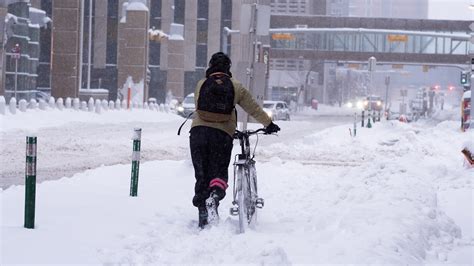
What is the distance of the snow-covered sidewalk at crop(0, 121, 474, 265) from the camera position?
694 cm

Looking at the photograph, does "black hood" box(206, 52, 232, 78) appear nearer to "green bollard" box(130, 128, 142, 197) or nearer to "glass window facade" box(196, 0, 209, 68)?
"green bollard" box(130, 128, 142, 197)

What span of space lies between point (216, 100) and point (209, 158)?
0.57m

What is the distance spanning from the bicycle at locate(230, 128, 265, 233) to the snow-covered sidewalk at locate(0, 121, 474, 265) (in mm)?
170

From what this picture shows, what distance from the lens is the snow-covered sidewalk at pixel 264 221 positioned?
6.94 m

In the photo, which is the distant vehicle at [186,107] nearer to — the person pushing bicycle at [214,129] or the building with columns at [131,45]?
the building with columns at [131,45]

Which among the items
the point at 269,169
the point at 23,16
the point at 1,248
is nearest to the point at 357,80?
the point at 23,16

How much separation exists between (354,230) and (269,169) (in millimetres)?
7785

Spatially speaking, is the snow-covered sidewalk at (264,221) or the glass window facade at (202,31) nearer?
the snow-covered sidewalk at (264,221)

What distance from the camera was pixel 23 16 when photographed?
129ft

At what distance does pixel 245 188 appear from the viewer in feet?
27.9

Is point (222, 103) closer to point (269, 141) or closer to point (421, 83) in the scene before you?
point (269, 141)

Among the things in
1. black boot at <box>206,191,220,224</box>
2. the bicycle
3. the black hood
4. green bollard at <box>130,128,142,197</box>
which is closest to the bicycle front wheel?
the bicycle

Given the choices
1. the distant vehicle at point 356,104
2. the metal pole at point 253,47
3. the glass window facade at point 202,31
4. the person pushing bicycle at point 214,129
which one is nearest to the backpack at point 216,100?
the person pushing bicycle at point 214,129

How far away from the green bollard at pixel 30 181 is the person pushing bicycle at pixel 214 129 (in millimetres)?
1526
